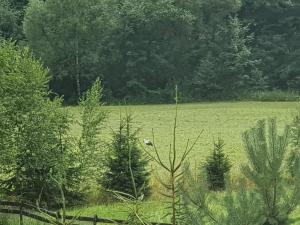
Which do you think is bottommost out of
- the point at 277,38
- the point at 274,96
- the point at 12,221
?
the point at 12,221

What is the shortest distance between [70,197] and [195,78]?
49368 mm

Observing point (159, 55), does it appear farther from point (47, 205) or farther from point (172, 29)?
point (47, 205)

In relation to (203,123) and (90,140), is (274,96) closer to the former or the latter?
(203,123)

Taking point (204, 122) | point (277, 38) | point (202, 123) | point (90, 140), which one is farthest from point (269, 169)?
point (277, 38)

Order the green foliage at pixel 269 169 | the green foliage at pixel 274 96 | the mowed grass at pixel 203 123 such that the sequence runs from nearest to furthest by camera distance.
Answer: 1. the green foliage at pixel 269 169
2. the mowed grass at pixel 203 123
3. the green foliage at pixel 274 96

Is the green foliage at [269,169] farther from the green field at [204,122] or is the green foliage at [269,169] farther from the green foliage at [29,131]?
the green field at [204,122]

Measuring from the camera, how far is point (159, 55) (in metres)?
69.8

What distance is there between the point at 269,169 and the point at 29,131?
14.0m

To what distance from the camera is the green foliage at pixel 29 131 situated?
20.0m

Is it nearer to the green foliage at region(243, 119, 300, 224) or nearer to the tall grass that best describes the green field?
the tall grass

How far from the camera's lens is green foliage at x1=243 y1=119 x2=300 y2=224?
721cm

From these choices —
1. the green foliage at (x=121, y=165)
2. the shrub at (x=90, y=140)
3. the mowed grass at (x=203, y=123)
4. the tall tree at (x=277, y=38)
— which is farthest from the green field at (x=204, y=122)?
the tall tree at (x=277, y=38)

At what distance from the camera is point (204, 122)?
4559cm

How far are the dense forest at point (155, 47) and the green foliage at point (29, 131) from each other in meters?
44.6
